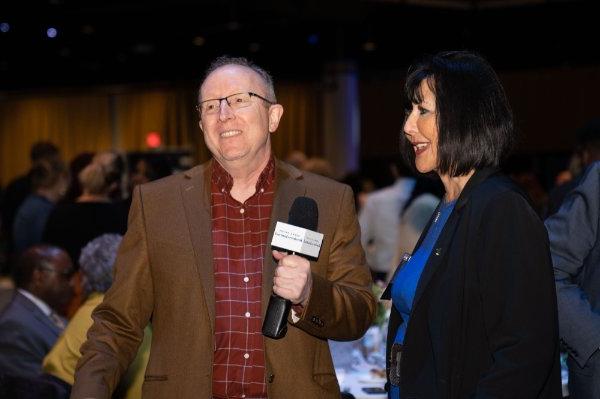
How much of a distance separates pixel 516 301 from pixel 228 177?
2.93 ft

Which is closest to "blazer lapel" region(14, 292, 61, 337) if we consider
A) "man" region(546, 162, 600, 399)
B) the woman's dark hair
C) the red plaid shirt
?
the red plaid shirt

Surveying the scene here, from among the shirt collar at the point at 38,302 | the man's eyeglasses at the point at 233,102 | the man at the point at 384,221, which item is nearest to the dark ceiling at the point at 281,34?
the man at the point at 384,221

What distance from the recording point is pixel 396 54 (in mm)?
14164

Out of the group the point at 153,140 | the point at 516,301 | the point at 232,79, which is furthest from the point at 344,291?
the point at 153,140

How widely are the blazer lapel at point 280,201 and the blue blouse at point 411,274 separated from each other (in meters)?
0.32

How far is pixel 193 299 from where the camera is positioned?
2.30 m

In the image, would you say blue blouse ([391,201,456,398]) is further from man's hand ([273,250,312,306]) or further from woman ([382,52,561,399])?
man's hand ([273,250,312,306])

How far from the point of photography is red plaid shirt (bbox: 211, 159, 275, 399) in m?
2.28

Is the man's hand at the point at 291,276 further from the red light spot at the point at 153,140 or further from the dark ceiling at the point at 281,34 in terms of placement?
the red light spot at the point at 153,140

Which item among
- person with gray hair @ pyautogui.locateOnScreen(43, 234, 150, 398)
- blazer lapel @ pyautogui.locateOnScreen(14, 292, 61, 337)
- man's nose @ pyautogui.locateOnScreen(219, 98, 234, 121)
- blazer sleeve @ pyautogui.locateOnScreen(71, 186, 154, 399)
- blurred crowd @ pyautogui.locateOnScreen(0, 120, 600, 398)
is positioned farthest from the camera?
blazer lapel @ pyautogui.locateOnScreen(14, 292, 61, 337)

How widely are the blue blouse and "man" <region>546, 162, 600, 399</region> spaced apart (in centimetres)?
57

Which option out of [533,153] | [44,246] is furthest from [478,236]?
[533,153]

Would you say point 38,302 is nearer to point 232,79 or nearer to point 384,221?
point 232,79

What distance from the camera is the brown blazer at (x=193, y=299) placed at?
2.26m
